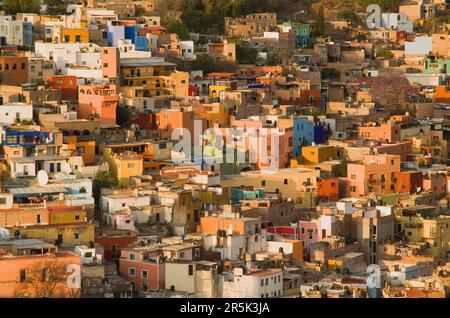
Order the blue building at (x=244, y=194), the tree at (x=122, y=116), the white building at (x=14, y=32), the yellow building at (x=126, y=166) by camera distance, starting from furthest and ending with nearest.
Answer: the white building at (x=14, y=32)
the tree at (x=122, y=116)
the yellow building at (x=126, y=166)
the blue building at (x=244, y=194)

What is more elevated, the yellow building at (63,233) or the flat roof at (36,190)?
the flat roof at (36,190)

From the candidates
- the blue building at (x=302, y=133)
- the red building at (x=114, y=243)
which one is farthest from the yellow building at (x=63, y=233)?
the blue building at (x=302, y=133)

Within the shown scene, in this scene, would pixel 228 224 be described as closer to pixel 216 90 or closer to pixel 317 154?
pixel 317 154

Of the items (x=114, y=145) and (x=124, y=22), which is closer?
(x=114, y=145)

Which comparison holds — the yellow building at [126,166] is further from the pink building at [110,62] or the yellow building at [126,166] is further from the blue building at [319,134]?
the pink building at [110,62]

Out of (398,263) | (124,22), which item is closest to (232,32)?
(124,22)

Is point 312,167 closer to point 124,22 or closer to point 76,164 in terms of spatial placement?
point 76,164
